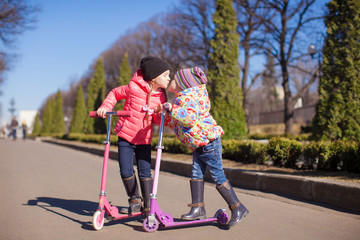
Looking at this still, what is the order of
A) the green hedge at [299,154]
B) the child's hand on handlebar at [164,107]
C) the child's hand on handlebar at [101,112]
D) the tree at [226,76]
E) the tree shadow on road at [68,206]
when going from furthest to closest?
the tree at [226,76]
the green hedge at [299,154]
the tree shadow on road at [68,206]
the child's hand on handlebar at [101,112]
the child's hand on handlebar at [164,107]

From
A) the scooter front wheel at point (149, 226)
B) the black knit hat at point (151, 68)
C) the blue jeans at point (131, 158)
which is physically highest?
the black knit hat at point (151, 68)

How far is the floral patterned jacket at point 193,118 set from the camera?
3625mm

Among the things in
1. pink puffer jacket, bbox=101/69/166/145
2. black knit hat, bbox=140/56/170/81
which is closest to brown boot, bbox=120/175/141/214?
pink puffer jacket, bbox=101/69/166/145

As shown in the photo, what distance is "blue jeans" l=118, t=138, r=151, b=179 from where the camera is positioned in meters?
4.00

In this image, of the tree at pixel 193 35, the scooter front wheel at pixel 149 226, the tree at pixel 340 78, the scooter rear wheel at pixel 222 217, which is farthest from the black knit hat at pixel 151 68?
the tree at pixel 193 35

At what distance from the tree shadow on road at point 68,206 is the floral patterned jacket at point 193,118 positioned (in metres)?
1.27

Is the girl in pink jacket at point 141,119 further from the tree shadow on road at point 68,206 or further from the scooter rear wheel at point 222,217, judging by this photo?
the scooter rear wheel at point 222,217

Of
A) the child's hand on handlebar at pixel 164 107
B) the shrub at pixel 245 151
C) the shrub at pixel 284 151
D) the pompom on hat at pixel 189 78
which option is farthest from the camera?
the shrub at pixel 245 151

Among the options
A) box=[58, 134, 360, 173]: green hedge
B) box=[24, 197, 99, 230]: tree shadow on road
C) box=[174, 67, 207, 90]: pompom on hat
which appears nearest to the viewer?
box=[174, 67, 207, 90]: pompom on hat

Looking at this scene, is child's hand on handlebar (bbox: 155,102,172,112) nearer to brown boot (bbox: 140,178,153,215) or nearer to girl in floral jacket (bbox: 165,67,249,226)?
girl in floral jacket (bbox: 165,67,249,226)

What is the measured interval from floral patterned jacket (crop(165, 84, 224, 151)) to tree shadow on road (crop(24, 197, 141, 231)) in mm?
1266

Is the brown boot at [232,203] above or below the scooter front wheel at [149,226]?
above

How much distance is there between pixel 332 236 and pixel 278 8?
21.6 meters

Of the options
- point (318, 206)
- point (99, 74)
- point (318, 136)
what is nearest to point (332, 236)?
point (318, 206)
